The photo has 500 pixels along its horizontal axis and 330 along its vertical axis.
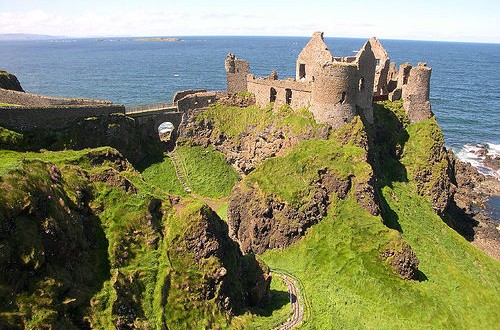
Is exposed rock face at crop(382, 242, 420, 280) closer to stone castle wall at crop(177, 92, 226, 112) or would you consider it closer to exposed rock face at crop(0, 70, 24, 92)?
stone castle wall at crop(177, 92, 226, 112)

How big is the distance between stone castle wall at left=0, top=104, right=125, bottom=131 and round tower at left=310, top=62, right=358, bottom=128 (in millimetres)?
23296

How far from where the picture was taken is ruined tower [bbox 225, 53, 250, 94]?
5369 centimetres

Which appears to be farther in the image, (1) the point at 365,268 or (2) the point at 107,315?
(1) the point at 365,268

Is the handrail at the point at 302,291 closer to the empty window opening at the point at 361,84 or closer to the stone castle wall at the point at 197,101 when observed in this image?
the empty window opening at the point at 361,84

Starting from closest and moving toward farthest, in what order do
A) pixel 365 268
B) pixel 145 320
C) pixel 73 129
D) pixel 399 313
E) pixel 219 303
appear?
pixel 145 320 < pixel 219 303 < pixel 399 313 < pixel 365 268 < pixel 73 129

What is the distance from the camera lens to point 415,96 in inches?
1950

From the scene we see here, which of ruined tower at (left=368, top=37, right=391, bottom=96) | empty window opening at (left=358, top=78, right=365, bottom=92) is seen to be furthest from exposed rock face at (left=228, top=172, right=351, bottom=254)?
ruined tower at (left=368, top=37, right=391, bottom=96)

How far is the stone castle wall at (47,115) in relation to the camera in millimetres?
35594

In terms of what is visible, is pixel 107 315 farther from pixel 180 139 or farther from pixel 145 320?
pixel 180 139

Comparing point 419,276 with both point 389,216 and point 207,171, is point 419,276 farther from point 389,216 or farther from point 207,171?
point 207,171

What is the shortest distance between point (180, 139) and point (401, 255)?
31.5 meters

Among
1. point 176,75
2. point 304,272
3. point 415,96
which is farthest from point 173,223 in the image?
point 176,75

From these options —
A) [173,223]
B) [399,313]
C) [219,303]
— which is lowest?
[399,313]

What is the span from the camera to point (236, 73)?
54062mm
